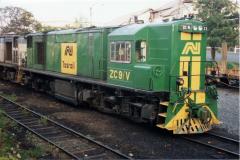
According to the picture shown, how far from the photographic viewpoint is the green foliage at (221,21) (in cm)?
2450

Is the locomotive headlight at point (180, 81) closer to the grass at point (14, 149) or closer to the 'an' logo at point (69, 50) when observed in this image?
the grass at point (14, 149)

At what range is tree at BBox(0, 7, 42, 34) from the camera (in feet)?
158

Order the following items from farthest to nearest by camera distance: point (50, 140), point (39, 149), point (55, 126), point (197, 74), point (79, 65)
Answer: point (79, 65) < point (55, 126) < point (197, 74) < point (50, 140) < point (39, 149)

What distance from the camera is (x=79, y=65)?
1434 centimetres

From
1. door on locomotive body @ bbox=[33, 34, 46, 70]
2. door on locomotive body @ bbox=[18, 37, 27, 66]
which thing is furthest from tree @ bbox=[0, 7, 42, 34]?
door on locomotive body @ bbox=[33, 34, 46, 70]

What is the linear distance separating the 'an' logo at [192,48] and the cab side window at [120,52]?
161cm

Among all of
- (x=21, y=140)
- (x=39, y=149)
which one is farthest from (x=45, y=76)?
(x=39, y=149)

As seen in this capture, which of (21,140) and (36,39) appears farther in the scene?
(36,39)

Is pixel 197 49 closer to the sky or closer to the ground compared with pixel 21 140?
closer to the sky

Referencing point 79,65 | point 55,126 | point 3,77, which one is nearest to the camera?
point 55,126

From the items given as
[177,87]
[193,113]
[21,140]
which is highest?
[177,87]

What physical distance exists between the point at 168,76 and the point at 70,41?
626 centimetres

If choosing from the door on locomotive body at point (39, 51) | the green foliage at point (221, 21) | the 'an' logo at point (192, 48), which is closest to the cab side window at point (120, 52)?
the 'an' logo at point (192, 48)

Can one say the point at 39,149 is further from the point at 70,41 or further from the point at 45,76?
the point at 45,76
